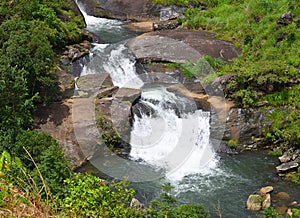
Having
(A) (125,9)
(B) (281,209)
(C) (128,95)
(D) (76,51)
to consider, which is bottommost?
(B) (281,209)

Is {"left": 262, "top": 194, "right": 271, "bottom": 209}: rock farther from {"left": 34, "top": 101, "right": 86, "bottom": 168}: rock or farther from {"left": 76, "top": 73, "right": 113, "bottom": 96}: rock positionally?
{"left": 76, "top": 73, "right": 113, "bottom": 96}: rock

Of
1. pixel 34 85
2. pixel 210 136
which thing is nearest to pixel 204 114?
pixel 210 136

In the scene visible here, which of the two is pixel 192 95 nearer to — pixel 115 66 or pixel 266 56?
pixel 266 56

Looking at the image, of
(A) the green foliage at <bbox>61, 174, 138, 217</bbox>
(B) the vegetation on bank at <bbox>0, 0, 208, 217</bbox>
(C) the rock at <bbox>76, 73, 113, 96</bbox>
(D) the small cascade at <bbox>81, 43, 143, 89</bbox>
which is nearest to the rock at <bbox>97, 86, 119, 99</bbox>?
(C) the rock at <bbox>76, 73, 113, 96</bbox>

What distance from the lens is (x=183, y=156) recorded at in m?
14.5

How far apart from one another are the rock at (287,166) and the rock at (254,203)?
1.85 meters

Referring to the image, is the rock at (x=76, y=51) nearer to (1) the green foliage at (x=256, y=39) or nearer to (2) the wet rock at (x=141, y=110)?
(2) the wet rock at (x=141, y=110)

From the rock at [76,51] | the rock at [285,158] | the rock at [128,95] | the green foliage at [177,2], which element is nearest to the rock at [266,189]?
Result: the rock at [285,158]

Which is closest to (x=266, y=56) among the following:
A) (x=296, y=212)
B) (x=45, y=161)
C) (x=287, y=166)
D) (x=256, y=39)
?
(x=256, y=39)

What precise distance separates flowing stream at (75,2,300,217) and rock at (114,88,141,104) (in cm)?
35

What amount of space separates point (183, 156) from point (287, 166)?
3.60 meters

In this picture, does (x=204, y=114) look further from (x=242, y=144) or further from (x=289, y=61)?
(x=289, y=61)

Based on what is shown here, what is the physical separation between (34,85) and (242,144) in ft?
26.2

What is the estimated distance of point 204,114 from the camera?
15797 millimetres
